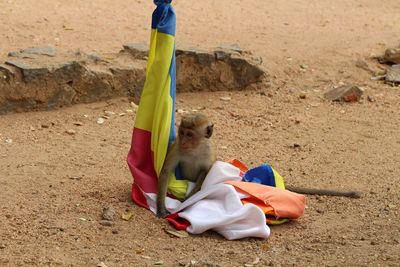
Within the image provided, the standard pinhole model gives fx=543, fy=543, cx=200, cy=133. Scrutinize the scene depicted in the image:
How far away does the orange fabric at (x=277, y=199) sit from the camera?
5.04m

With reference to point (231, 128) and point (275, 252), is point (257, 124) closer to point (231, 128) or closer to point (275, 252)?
point (231, 128)

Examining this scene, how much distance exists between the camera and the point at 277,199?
5.12 m

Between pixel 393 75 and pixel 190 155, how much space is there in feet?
20.4

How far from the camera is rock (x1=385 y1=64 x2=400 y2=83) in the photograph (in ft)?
33.0

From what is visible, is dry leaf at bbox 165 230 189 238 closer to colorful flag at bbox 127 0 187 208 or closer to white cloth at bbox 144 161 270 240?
white cloth at bbox 144 161 270 240

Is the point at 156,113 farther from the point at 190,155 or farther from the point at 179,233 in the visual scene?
the point at 179,233

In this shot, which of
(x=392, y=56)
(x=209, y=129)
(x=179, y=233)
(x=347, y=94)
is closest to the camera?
(x=179, y=233)

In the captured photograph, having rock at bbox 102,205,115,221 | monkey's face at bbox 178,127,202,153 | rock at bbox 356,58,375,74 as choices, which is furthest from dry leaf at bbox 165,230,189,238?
rock at bbox 356,58,375,74

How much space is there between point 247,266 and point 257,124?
158 inches

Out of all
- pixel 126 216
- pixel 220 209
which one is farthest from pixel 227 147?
pixel 126 216

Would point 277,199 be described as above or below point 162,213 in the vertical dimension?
above

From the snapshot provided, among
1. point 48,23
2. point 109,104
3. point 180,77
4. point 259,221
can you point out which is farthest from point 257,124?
point 48,23

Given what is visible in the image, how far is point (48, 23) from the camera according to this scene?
11.5 m

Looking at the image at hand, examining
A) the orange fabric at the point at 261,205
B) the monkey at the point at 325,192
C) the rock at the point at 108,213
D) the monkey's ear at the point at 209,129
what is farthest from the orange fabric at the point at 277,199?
the rock at the point at 108,213
